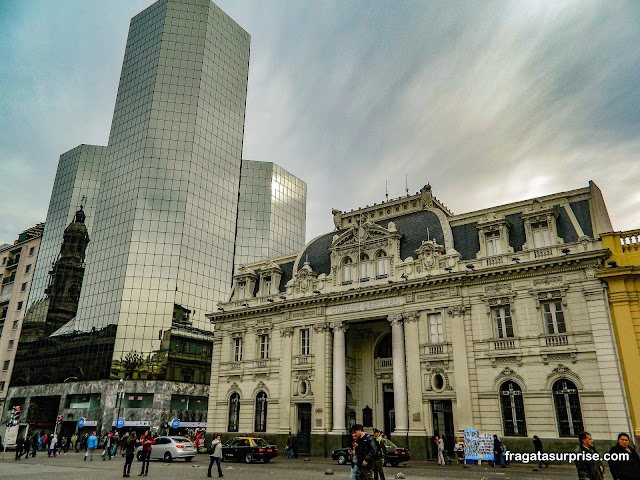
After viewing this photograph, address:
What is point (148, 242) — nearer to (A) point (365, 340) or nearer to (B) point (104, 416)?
(B) point (104, 416)

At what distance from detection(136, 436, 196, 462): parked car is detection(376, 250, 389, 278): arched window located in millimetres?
19579

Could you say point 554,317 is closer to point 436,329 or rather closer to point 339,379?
point 436,329

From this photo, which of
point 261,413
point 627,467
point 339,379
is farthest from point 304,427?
point 627,467

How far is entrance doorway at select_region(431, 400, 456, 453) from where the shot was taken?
3462cm

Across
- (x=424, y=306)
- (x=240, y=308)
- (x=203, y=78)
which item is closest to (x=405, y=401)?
(x=424, y=306)

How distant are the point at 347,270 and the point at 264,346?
10980 mm

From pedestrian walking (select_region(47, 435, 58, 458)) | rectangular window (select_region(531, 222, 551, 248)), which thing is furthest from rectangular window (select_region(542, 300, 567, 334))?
pedestrian walking (select_region(47, 435, 58, 458))

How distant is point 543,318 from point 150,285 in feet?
179

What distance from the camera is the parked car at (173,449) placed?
32.6m

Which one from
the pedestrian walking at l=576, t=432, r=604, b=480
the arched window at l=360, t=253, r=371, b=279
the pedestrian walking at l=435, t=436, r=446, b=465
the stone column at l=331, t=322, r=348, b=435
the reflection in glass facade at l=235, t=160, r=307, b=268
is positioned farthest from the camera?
the reflection in glass facade at l=235, t=160, r=307, b=268

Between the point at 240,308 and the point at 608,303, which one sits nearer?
the point at 608,303

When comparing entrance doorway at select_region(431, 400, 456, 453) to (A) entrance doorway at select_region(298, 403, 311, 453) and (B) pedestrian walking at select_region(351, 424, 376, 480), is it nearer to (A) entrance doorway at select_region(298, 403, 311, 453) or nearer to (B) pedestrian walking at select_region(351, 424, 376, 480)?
(A) entrance doorway at select_region(298, 403, 311, 453)

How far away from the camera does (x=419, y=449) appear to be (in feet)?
110

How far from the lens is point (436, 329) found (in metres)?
36.5
